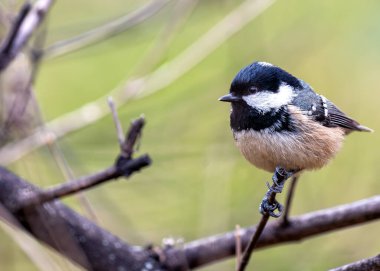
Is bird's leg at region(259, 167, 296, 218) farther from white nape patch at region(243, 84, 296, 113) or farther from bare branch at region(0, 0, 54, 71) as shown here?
bare branch at region(0, 0, 54, 71)

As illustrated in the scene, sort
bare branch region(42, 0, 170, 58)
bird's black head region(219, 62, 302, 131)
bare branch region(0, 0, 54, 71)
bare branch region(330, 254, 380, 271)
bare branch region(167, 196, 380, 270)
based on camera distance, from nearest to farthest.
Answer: bare branch region(330, 254, 380, 271), bird's black head region(219, 62, 302, 131), bare branch region(0, 0, 54, 71), bare branch region(167, 196, 380, 270), bare branch region(42, 0, 170, 58)

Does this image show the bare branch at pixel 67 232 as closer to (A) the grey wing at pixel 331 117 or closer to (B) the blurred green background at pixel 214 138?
(B) the blurred green background at pixel 214 138

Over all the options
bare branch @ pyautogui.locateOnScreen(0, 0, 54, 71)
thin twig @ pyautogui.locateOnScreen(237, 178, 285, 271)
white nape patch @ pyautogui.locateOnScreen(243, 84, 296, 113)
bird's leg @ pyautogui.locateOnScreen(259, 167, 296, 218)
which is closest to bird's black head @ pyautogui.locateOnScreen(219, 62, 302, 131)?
white nape patch @ pyautogui.locateOnScreen(243, 84, 296, 113)

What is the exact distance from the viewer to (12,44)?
1779mm

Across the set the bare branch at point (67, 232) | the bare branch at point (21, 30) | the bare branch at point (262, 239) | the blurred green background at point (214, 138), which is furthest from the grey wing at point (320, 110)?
the bare branch at point (21, 30)

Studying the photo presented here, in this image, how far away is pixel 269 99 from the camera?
1.67 metres

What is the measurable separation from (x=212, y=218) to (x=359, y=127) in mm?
697

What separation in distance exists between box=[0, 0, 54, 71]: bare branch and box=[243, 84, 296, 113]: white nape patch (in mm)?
684

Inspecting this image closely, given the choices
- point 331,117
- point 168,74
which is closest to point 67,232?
point 168,74

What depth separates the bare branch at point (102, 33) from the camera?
214cm

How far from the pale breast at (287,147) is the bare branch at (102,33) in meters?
0.69

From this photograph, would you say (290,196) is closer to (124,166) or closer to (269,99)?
(269,99)

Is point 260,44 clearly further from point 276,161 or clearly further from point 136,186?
point 276,161

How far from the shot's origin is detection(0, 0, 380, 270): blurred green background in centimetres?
241
